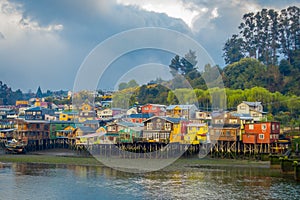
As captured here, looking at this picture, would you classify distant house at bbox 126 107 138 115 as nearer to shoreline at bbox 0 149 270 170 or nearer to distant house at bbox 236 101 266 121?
distant house at bbox 236 101 266 121

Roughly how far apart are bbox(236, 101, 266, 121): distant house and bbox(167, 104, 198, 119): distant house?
250 inches

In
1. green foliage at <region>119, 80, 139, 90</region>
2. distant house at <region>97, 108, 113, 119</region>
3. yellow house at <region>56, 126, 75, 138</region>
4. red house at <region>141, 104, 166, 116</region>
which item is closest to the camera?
yellow house at <region>56, 126, 75, 138</region>

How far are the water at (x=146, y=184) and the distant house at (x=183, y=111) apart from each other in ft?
71.7

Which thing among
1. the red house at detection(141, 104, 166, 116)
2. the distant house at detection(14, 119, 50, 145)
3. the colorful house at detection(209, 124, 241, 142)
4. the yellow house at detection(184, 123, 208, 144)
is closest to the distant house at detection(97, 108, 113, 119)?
the red house at detection(141, 104, 166, 116)

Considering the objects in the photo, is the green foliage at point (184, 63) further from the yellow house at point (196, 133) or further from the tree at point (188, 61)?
the yellow house at point (196, 133)

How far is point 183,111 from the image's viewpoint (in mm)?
57594

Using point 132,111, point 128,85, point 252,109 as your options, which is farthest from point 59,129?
point 252,109

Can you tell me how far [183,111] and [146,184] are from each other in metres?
30.3

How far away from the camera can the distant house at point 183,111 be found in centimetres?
5675

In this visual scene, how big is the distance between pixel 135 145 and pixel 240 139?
36.9 ft

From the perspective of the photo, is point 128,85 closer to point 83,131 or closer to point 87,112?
point 87,112

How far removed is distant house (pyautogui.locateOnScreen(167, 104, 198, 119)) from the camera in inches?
2234

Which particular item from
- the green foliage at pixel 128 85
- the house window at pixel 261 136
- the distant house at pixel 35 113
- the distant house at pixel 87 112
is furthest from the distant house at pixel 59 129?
the house window at pixel 261 136

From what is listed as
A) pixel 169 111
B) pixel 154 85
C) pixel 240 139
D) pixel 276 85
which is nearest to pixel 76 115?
pixel 154 85
